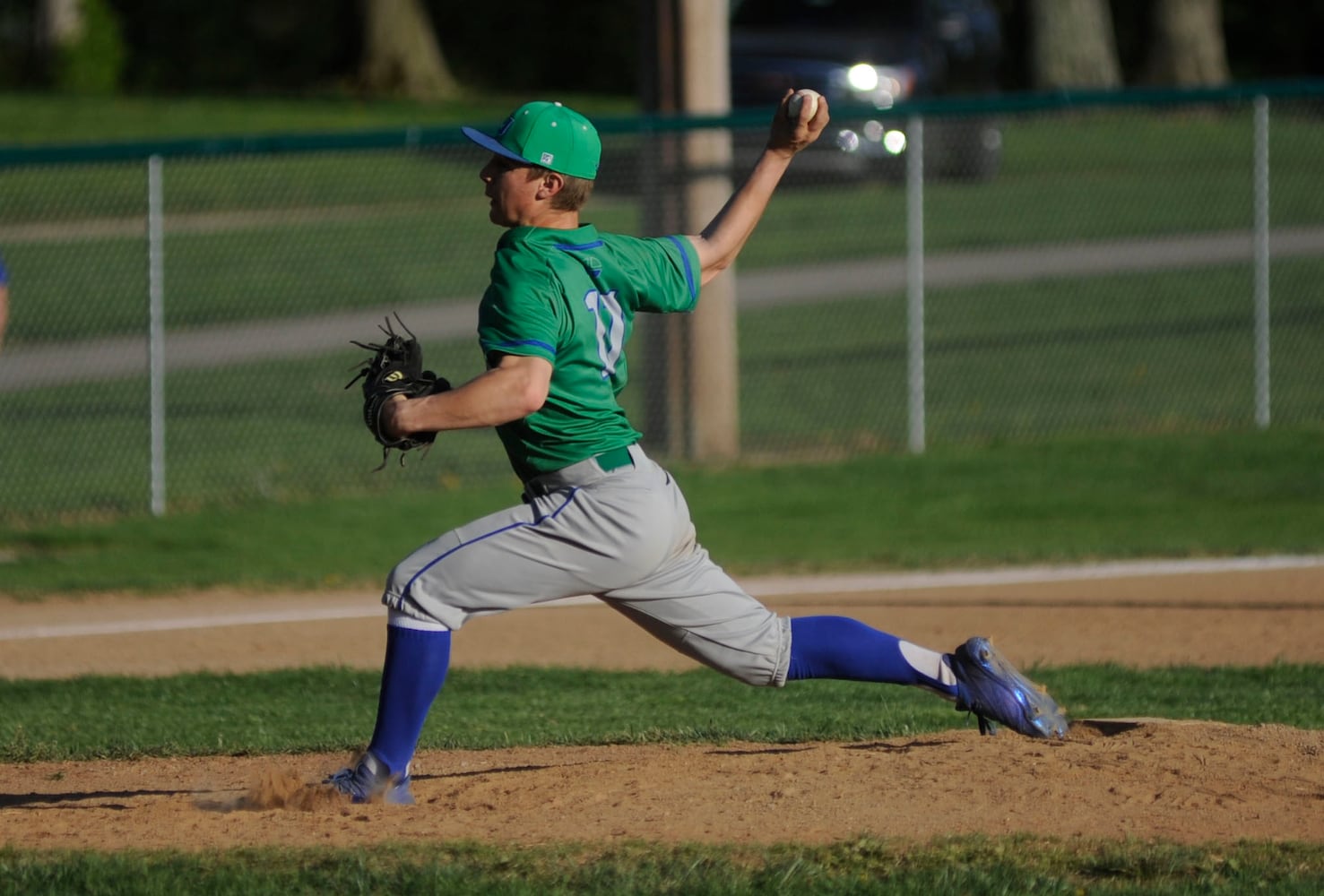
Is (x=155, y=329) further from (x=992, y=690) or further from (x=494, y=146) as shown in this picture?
(x=992, y=690)

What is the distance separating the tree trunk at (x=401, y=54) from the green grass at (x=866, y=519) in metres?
20.8

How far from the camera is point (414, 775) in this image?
533 cm

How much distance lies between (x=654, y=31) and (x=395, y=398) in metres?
8.18

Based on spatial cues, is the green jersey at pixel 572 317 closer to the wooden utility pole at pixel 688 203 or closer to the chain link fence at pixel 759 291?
the chain link fence at pixel 759 291

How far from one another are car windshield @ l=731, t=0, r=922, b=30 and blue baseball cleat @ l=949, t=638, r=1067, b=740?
53.7 feet

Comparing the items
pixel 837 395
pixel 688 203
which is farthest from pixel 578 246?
pixel 837 395

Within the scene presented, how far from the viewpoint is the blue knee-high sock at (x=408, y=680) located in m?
4.45

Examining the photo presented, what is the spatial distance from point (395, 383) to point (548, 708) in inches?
102

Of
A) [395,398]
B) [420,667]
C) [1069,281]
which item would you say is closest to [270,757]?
[420,667]

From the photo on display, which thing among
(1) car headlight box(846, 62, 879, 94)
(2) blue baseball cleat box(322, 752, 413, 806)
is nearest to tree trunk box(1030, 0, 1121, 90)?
(1) car headlight box(846, 62, 879, 94)

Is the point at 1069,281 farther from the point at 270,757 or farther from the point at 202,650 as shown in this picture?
the point at 270,757

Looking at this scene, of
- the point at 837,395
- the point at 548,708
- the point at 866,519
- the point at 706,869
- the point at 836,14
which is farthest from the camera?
the point at 836,14

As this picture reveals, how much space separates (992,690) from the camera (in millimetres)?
4883

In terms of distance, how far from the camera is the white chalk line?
27.5ft
